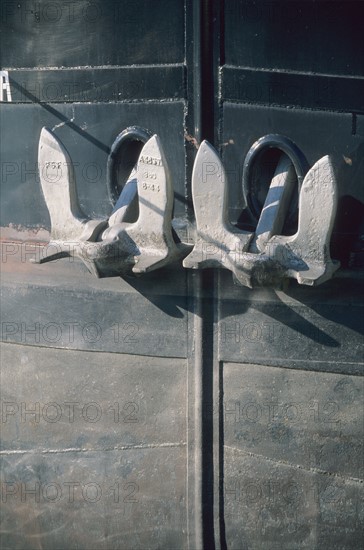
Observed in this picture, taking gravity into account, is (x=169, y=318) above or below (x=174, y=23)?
below

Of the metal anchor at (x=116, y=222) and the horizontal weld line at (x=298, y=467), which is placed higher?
the metal anchor at (x=116, y=222)

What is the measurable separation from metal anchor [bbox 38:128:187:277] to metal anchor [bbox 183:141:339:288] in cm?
11

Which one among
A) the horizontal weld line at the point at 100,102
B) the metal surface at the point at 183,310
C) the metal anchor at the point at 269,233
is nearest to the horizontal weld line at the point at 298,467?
the metal surface at the point at 183,310

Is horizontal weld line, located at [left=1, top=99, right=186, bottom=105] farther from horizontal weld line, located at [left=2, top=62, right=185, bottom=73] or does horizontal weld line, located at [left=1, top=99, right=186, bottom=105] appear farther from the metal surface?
horizontal weld line, located at [left=2, top=62, right=185, bottom=73]

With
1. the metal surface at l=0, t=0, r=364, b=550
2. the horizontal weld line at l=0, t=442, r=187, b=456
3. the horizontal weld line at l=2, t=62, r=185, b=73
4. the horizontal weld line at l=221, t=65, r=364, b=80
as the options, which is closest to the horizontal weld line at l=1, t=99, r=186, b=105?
the metal surface at l=0, t=0, r=364, b=550

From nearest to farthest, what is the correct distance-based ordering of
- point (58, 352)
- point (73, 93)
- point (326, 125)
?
point (326, 125)
point (73, 93)
point (58, 352)

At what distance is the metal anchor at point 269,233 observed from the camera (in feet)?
8.87

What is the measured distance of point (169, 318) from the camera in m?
3.11

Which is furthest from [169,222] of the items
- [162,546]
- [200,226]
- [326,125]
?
[162,546]

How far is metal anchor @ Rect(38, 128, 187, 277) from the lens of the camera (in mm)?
2803

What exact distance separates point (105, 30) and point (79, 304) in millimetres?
1059

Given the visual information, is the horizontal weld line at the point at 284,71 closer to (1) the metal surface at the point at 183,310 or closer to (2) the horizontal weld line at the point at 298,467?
(1) the metal surface at the point at 183,310

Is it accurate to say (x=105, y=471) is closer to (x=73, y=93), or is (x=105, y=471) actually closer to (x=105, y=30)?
(x=73, y=93)

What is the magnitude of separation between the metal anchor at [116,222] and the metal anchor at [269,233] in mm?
112
